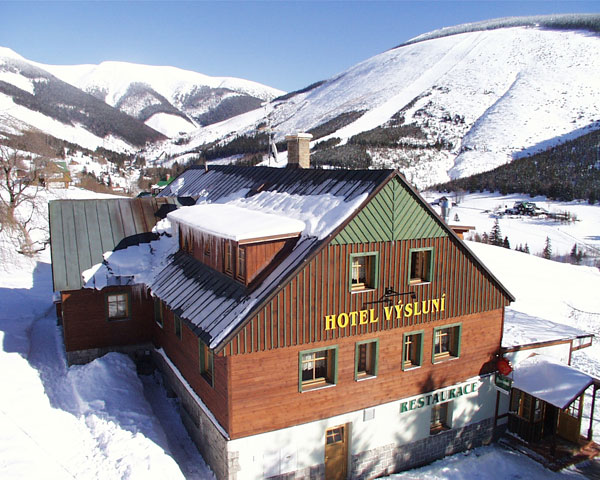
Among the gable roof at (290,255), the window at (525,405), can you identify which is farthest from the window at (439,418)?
the gable roof at (290,255)

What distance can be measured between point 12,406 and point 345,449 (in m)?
10.5

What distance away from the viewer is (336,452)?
46.1ft

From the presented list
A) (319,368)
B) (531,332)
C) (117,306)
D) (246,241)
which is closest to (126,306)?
(117,306)

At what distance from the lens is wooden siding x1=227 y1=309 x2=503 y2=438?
40.5ft

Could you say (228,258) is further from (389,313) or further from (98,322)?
(98,322)

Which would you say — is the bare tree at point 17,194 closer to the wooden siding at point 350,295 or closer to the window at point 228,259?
the window at point 228,259

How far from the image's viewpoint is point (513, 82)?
14738 centimetres

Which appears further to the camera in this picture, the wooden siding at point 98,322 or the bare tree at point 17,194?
the bare tree at point 17,194

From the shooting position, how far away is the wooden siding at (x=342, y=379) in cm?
1234

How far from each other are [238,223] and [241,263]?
1259mm

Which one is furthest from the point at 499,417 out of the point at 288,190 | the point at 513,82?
the point at 513,82

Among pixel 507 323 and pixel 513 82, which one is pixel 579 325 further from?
pixel 513 82

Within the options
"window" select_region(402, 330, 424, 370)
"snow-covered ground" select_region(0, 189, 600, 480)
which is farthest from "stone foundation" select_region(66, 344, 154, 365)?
"window" select_region(402, 330, 424, 370)

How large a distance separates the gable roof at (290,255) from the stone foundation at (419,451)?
16.5ft
